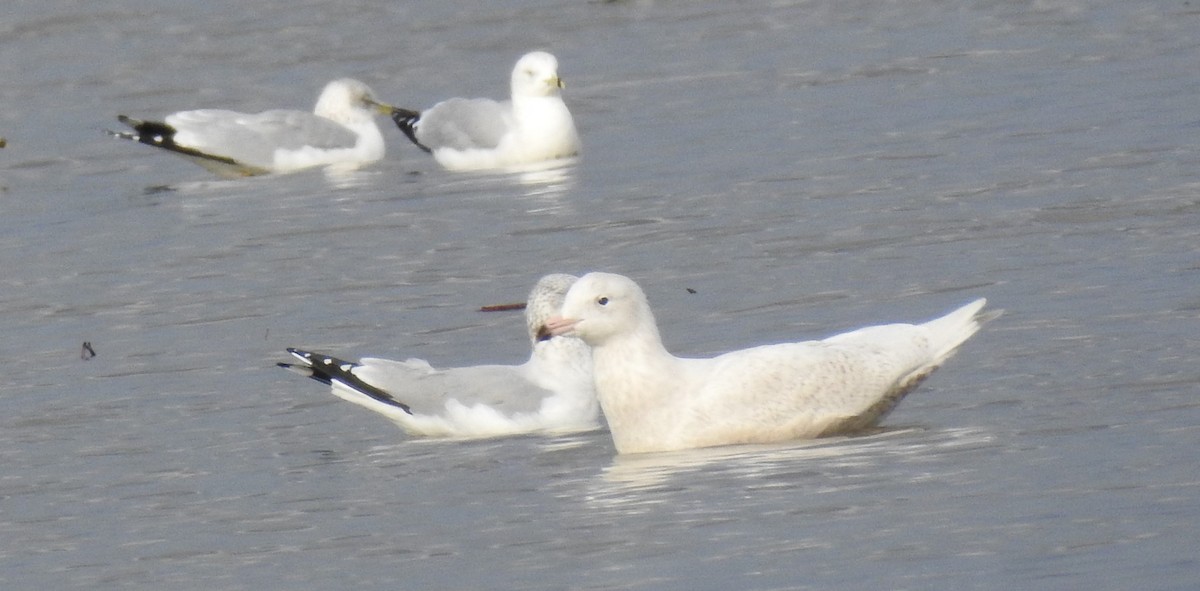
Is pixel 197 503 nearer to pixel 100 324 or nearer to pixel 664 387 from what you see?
pixel 664 387

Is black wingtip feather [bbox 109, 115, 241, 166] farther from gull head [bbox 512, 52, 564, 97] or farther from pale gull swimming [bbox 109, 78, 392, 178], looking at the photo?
gull head [bbox 512, 52, 564, 97]

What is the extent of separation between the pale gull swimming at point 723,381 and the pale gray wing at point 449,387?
0.81 meters

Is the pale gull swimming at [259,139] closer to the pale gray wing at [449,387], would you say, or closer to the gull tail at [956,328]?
the pale gray wing at [449,387]

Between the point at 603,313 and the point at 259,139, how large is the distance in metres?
10.0

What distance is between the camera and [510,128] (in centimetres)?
1902

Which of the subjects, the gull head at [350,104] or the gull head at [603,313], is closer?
the gull head at [603,313]

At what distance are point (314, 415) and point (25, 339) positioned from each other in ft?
8.63

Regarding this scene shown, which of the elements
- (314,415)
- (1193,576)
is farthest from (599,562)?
(314,415)

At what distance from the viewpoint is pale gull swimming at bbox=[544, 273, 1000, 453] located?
942 centimetres

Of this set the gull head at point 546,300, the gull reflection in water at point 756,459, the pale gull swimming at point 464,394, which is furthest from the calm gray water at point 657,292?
the gull head at point 546,300

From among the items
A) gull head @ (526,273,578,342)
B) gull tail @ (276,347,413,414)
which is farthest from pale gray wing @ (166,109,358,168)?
gull tail @ (276,347,413,414)

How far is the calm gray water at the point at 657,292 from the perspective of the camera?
26.1 feet

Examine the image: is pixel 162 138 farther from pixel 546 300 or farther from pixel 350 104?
pixel 546 300

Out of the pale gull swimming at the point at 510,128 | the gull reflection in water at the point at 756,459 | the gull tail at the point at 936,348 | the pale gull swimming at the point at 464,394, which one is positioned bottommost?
the gull reflection in water at the point at 756,459
